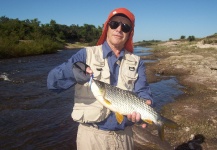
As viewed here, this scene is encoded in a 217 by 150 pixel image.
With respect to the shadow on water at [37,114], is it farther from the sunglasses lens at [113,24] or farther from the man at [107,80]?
the sunglasses lens at [113,24]

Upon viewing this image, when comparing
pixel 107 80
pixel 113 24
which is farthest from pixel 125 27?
pixel 107 80

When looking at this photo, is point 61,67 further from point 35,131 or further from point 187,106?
point 187,106

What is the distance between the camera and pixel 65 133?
30.5ft

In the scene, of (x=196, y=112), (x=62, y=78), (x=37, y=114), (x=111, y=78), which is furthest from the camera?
(x=37, y=114)

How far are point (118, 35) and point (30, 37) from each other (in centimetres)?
6664

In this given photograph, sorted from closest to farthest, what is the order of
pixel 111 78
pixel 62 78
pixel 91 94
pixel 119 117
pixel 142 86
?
1. pixel 62 78
2. pixel 119 117
3. pixel 91 94
4. pixel 111 78
5. pixel 142 86

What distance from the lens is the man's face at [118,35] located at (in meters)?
3.91

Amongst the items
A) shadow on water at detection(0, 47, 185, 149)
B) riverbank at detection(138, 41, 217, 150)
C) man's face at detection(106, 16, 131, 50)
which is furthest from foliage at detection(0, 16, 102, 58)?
man's face at detection(106, 16, 131, 50)

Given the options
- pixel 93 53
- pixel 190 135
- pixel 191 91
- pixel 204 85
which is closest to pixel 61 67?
pixel 93 53

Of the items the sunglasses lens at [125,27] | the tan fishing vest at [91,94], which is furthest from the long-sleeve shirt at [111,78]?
the sunglasses lens at [125,27]

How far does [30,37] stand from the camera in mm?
65625

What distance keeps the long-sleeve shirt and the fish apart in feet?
0.76

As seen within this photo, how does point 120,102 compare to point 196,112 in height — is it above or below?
above

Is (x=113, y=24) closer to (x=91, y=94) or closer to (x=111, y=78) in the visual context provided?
(x=111, y=78)
